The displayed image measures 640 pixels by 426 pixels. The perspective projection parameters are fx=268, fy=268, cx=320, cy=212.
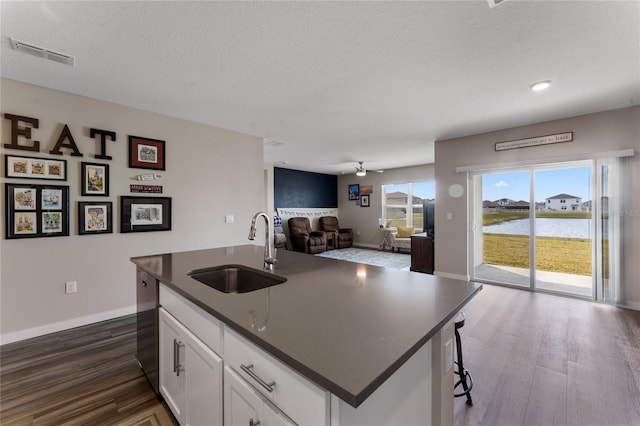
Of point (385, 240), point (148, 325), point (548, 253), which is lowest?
point (385, 240)

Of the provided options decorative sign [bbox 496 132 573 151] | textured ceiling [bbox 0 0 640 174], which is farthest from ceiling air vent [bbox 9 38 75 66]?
decorative sign [bbox 496 132 573 151]

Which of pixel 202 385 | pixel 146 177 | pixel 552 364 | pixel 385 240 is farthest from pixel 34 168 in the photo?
pixel 385 240

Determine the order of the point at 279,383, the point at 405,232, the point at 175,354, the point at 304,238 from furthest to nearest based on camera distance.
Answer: the point at 405,232 < the point at 304,238 < the point at 175,354 < the point at 279,383

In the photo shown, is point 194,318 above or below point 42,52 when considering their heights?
below

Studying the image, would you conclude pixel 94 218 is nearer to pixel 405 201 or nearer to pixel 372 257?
pixel 372 257

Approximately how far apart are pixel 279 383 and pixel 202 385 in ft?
2.21

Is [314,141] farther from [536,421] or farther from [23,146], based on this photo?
[536,421]

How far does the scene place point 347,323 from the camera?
0.95m

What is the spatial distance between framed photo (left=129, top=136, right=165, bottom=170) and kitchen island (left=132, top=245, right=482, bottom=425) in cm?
217

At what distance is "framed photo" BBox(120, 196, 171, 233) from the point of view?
3220mm

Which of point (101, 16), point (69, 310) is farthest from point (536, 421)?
point (69, 310)

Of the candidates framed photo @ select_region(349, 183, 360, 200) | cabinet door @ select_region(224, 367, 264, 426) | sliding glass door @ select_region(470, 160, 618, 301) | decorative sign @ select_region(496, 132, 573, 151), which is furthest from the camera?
framed photo @ select_region(349, 183, 360, 200)

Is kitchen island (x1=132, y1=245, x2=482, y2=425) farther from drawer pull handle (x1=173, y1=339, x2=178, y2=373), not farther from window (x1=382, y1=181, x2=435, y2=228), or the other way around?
Result: window (x1=382, y1=181, x2=435, y2=228)

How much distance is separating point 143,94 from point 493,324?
461cm
